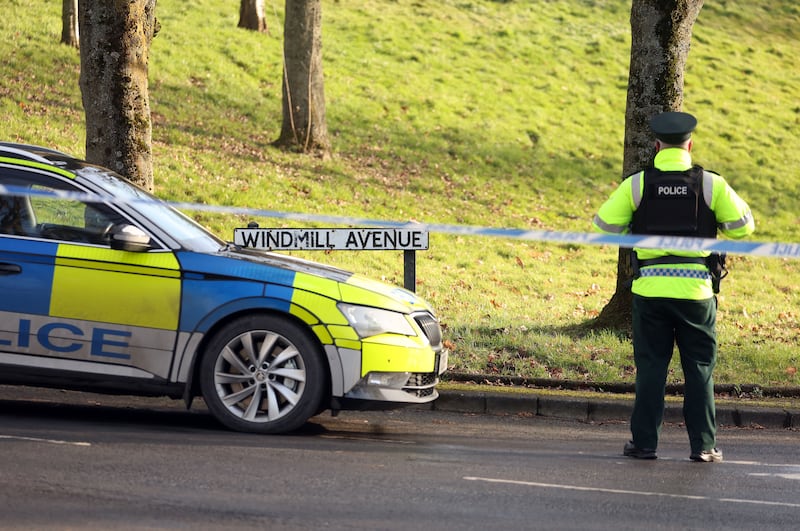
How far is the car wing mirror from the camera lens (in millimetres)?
7078

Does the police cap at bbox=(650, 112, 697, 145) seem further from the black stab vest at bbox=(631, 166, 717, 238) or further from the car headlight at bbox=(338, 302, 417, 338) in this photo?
the car headlight at bbox=(338, 302, 417, 338)

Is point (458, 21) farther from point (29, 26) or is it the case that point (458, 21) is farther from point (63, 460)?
point (63, 460)

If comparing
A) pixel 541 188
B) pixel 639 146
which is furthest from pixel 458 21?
pixel 639 146

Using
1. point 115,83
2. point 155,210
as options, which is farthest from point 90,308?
point 115,83

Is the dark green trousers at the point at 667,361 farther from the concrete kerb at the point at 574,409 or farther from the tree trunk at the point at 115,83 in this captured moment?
the tree trunk at the point at 115,83

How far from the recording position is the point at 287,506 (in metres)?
5.44

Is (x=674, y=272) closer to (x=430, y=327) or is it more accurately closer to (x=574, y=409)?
(x=430, y=327)

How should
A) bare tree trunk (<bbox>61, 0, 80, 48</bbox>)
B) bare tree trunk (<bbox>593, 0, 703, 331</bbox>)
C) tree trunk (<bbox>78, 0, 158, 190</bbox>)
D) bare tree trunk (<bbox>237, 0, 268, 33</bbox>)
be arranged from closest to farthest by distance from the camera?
1. tree trunk (<bbox>78, 0, 158, 190</bbox>)
2. bare tree trunk (<bbox>593, 0, 703, 331</bbox>)
3. bare tree trunk (<bbox>61, 0, 80, 48</bbox>)
4. bare tree trunk (<bbox>237, 0, 268, 33</bbox>)

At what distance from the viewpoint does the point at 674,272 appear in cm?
690

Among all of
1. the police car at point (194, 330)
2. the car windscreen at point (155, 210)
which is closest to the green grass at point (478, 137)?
the police car at point (194, 330)

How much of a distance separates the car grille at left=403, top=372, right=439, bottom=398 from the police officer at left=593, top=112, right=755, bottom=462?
1286mm

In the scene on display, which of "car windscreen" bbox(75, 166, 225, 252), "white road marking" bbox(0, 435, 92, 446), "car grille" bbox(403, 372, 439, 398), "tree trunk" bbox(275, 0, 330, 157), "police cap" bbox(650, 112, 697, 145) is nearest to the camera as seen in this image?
"white road marking" bbox(0, 435, 92, 446)

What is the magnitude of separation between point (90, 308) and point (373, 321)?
5.63 feet

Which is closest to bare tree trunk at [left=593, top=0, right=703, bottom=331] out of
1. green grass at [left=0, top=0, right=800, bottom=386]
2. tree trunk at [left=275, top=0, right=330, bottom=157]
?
green grass at [left=0, top=0, right=800, bottom=386]
